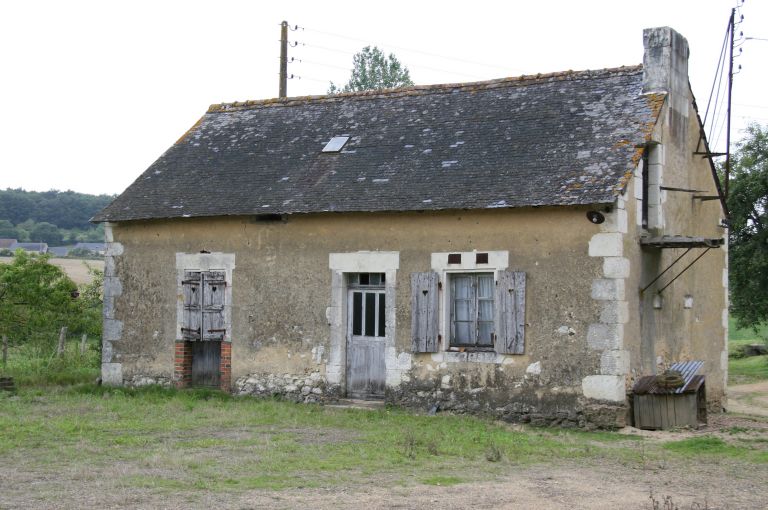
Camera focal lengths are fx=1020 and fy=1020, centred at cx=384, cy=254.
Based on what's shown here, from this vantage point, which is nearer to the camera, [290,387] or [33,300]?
[290,387]

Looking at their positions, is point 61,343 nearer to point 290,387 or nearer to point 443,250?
point 290,387

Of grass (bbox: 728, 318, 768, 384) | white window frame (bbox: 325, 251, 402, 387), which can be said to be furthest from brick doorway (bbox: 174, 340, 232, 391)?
grass (bbox: 728, 318, 768, 384)

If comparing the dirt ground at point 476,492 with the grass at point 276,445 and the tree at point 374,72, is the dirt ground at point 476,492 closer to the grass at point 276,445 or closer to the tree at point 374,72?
the grass at point 276,445

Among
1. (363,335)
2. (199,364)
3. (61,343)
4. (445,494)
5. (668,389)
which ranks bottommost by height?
(445,494)

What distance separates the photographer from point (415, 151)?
53.1ft

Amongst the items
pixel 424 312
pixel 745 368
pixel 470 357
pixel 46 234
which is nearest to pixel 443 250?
pixel 424 312

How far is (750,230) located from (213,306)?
13633mm

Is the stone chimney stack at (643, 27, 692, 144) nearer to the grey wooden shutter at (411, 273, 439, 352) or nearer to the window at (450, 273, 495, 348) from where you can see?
the window at (450, 273, 495, 348)

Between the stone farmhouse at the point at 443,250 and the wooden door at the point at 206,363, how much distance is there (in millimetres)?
24

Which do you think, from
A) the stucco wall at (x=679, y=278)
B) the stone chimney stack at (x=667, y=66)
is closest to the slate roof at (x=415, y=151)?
the stone chimney stack at (x=667, y=66)

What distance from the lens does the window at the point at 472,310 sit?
14.8m

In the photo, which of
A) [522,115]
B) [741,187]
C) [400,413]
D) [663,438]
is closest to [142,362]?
[400,413]

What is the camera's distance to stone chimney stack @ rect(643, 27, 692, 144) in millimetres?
15180

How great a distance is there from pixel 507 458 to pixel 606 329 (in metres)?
3.44
